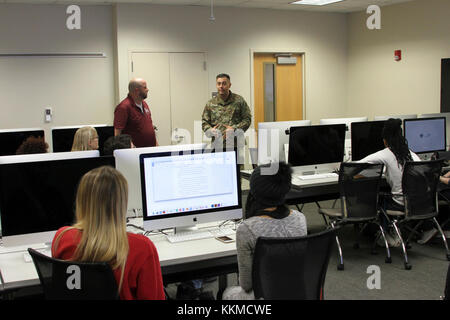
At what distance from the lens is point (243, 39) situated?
816cm

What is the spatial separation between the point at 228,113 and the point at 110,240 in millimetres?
4400

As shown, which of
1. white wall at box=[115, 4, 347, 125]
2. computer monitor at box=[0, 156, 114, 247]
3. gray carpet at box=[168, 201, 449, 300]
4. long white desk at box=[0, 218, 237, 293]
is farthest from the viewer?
white wall at box=[115, 4, 347, 125]

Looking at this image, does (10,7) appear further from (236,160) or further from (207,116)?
(236,160)

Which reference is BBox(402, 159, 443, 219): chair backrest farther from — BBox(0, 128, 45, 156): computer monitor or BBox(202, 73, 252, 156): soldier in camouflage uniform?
BBox(0, 128, 45, 156): computer monitor

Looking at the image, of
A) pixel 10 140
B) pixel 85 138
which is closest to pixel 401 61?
pixel 85 138

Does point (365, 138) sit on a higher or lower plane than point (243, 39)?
lower

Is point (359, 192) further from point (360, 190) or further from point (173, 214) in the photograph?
point (173, 214)

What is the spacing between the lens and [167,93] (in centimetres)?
765

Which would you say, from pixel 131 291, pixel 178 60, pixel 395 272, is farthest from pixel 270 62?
pixel 131 291

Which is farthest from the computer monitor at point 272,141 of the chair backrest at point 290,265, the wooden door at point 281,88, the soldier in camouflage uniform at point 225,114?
the wooden door at point 281,88

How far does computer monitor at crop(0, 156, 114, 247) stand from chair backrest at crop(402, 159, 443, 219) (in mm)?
2692

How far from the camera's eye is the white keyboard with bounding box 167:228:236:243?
2779 millimetres

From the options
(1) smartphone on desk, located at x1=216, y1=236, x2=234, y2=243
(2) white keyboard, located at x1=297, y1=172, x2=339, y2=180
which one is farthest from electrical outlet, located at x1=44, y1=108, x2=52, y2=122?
(1) smartphone on desk, located at x1=216, y1=236, x2=234, y2=243

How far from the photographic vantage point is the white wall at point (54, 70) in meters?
6.91
